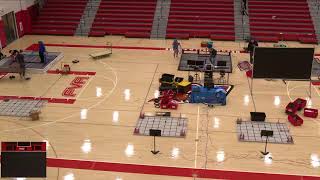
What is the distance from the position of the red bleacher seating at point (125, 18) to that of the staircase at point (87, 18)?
366 mm

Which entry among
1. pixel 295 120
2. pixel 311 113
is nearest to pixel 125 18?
pixel 311 113

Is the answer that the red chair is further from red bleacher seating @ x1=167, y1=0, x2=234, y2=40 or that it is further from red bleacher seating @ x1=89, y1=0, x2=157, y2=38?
red bleacher seating @ x1=89, y1=0, x2=157, y2=38

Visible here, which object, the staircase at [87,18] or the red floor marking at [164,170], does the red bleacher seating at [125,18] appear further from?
the red floor marking at [164,170]

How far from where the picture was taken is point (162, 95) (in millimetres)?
20062

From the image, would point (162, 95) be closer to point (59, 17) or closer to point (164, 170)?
point (164, 170)

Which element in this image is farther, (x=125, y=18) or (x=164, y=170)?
(x=125, y=18)

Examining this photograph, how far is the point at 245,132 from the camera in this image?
54.0 ft

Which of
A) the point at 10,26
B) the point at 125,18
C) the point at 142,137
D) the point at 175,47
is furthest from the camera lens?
the point at 125,18

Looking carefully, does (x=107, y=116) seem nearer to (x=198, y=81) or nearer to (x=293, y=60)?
(x=198, y=81)

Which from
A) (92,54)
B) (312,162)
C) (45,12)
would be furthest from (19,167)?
(45,12)

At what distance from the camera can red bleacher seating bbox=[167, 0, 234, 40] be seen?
31781mm

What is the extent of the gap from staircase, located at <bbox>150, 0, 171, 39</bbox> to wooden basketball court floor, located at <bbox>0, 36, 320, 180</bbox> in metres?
7.69

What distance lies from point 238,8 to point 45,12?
17.3 m

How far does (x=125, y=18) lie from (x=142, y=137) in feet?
64.8
